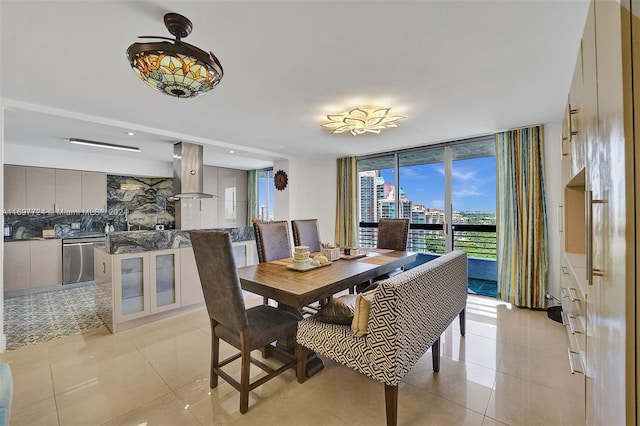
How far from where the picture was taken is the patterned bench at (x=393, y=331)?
4.89ft

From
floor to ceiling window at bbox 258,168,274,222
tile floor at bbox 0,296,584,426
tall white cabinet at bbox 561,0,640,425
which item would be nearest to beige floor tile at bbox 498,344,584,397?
tile floor at bbox 0,296,584,426

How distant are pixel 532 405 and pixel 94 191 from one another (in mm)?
6555

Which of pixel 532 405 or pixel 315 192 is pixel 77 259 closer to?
pixel 315 192

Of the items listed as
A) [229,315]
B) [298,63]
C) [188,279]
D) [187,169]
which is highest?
[298,63]

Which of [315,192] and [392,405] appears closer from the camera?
[392,405]

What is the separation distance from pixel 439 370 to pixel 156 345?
253 centimetres

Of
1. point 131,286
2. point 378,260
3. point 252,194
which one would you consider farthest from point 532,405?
point 252,194

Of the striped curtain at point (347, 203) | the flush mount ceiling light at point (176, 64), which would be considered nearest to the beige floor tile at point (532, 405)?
the flush mount ceiling light at point (176, 64)

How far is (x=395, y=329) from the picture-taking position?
4.86 ft

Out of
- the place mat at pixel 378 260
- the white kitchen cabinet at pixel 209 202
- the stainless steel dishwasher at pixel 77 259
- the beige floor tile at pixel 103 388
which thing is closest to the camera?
the beige floor tile at pixel 103 388

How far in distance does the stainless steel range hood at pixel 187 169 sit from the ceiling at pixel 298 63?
17.5 inches

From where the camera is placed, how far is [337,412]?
1731 mm

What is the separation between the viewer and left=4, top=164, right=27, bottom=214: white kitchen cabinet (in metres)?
4.24

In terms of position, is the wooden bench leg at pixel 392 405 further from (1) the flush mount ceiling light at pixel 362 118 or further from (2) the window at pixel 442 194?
(2) the window at pixel 442 194
